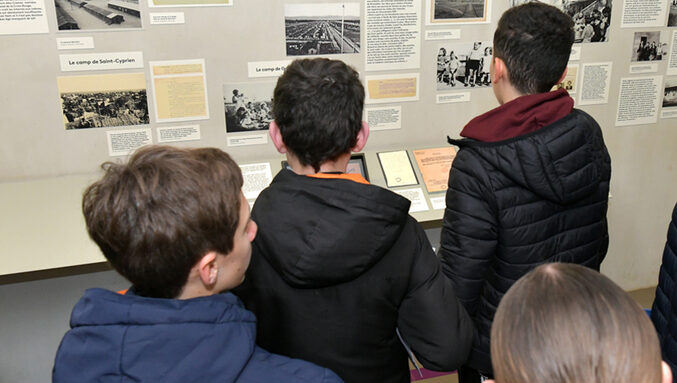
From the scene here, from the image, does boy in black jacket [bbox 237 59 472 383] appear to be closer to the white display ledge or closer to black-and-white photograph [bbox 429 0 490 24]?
the white display ledge

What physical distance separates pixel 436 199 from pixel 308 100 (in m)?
1.61

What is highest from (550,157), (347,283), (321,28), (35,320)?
(321,28)

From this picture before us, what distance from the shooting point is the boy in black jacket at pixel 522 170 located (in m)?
1.63

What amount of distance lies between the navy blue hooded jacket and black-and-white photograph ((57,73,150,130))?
5.98 feet

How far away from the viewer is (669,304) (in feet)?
4.46

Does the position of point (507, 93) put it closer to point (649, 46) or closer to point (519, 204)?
point (519, 204)

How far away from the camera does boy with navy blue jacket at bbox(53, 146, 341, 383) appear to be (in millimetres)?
902

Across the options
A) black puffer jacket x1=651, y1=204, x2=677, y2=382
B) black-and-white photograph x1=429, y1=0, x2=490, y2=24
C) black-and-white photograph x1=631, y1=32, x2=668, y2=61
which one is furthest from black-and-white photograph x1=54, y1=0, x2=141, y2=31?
black-and-white photograph x1=631, y1=32, x2=668, y2=61

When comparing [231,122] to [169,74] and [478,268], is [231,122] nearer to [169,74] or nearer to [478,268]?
[169,74]

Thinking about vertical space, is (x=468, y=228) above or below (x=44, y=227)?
above

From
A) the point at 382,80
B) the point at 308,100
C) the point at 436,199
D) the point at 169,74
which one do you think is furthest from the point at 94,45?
the point at 436,199

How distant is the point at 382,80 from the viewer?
2.92m

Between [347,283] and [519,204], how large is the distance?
0.68m

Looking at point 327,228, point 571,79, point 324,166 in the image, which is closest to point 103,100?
point 324,166
